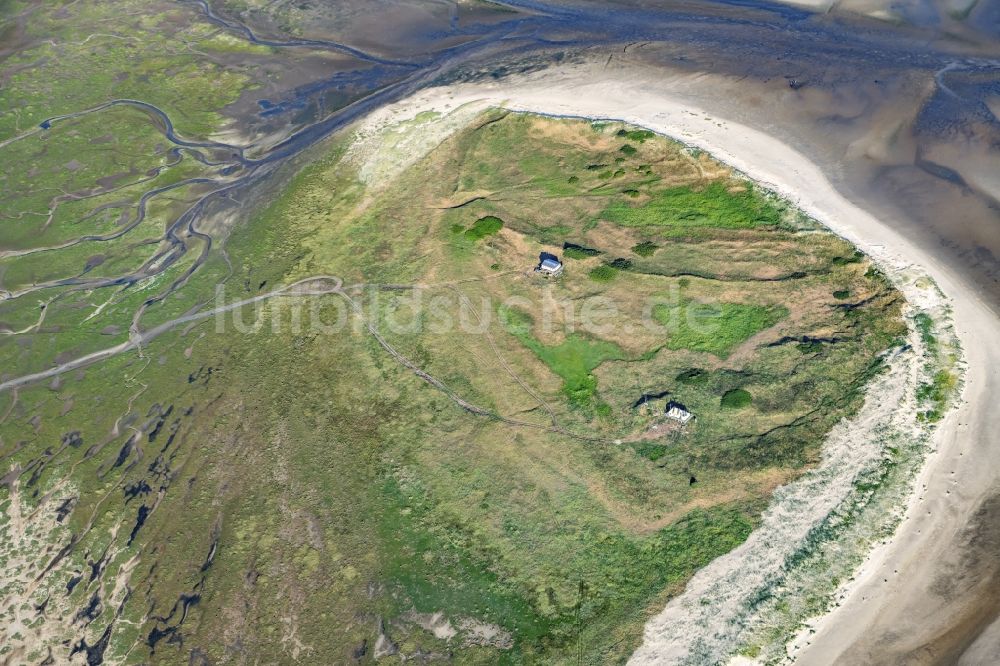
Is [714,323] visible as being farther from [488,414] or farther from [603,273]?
[488,414]

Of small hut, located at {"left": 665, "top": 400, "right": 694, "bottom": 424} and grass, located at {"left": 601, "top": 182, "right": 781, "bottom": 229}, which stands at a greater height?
grass, located at {"left": 601, "top": 182, "right": 781, "bottom": 229}

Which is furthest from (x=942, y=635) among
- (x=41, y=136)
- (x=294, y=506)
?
(x=41, y=136)

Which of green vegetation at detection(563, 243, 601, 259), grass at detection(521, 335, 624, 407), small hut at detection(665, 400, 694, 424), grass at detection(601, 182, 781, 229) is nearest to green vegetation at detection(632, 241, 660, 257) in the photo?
grass at detection(601, 182, 781, 229)

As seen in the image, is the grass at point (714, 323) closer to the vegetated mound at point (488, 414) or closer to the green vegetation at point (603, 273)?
the vegetated mound at point (488, 414)

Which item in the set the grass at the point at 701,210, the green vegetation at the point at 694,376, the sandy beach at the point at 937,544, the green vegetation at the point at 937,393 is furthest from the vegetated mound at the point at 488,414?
the sandy beach at the point at 937,544

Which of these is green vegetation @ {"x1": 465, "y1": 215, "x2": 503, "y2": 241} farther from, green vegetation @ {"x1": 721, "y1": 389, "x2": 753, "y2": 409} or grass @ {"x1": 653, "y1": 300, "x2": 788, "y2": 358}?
green vegetation @ {"x1": 721, "y1": 389, "x2": 753, "y2": 409}

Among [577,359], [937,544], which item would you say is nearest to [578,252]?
[577,359]
